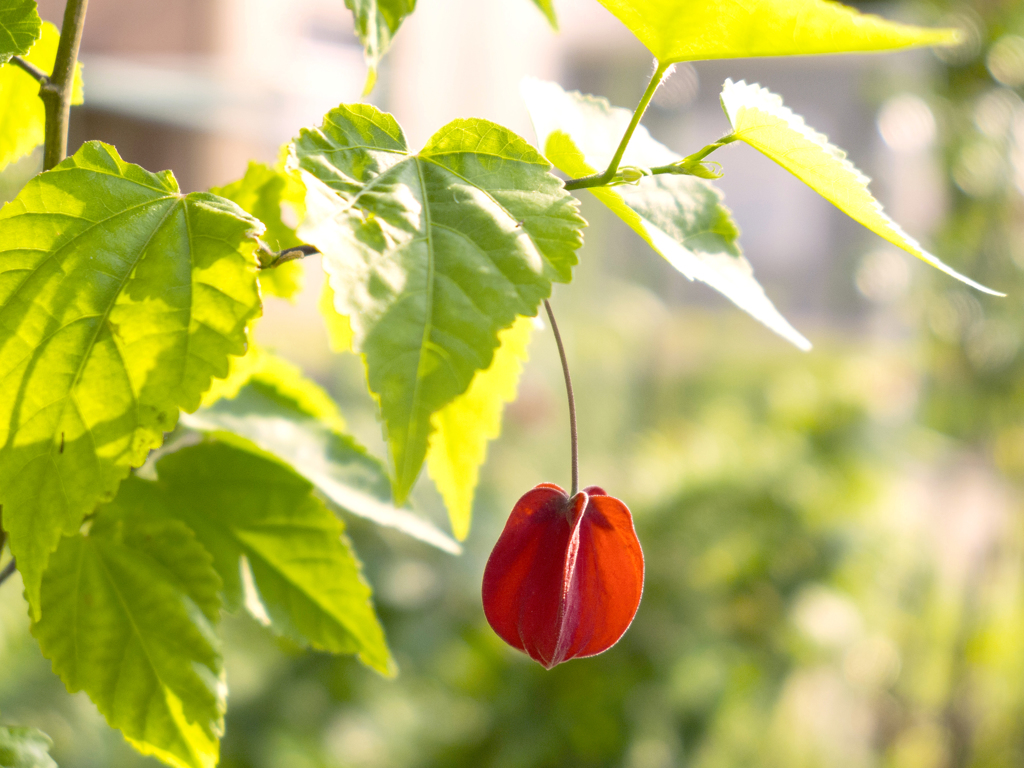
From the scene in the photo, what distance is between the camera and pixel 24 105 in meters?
0.30

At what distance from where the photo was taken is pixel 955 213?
1.96 meters

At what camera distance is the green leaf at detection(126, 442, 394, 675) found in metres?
0.31

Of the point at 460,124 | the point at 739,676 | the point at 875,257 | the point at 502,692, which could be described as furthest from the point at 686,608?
the point at 460,124

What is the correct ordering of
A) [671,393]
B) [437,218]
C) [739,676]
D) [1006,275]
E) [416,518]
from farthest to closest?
[671,393]
[1006,275]
[739,676]
[416,518]
[437,218]

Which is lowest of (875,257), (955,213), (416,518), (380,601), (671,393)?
(671,393)

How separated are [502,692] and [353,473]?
1251 millimetres

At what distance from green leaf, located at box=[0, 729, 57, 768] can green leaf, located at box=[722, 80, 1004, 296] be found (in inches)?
10.5

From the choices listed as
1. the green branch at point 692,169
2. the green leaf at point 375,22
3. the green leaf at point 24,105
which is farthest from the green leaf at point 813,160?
the green leaf at point 24,105

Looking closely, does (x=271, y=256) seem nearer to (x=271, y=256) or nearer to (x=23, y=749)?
(x=271, y=256)

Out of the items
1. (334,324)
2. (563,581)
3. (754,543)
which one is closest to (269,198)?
(334,324)

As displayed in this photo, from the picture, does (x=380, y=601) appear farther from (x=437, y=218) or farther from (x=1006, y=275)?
(x=1006, y=275)

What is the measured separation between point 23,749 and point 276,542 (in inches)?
3.8

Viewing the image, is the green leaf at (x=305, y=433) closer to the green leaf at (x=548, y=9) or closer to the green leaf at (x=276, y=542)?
the green leaf at (x=276, y=542)

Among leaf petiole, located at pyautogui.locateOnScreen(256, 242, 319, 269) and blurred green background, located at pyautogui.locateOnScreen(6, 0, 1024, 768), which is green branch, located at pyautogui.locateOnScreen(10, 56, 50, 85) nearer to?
leaf petiole, located at pyautogui.locateOnScreen(256, 242, 319, 269)
